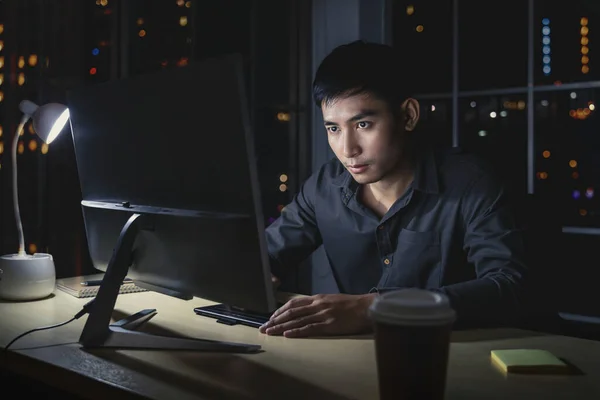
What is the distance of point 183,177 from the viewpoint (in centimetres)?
112

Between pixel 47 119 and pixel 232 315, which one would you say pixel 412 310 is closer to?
pixel 232 315

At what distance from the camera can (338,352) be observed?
1122mm

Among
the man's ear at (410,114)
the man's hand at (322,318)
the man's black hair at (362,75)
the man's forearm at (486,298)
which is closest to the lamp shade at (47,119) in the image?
the man's black hair at (362,75)

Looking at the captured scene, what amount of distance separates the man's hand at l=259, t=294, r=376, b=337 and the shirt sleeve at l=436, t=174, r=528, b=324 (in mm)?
179

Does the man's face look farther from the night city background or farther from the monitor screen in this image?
the night city background

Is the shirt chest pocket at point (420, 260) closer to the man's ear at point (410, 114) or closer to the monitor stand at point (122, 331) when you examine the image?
the man's ear at point (410, 114)

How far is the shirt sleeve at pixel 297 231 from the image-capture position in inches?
75.7

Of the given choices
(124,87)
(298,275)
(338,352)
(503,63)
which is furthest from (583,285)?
(124,87)

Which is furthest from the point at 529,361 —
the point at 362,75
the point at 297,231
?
the point at 297,231

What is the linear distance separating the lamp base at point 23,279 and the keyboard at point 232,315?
0.43 metres

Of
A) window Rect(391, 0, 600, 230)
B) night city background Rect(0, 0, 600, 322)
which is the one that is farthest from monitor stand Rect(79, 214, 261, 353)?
window Rect(391, 0, 600, 230)

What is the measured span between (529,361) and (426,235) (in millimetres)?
705

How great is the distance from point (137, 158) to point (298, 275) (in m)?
1.96

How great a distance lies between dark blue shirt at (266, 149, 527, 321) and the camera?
4.65 ft
